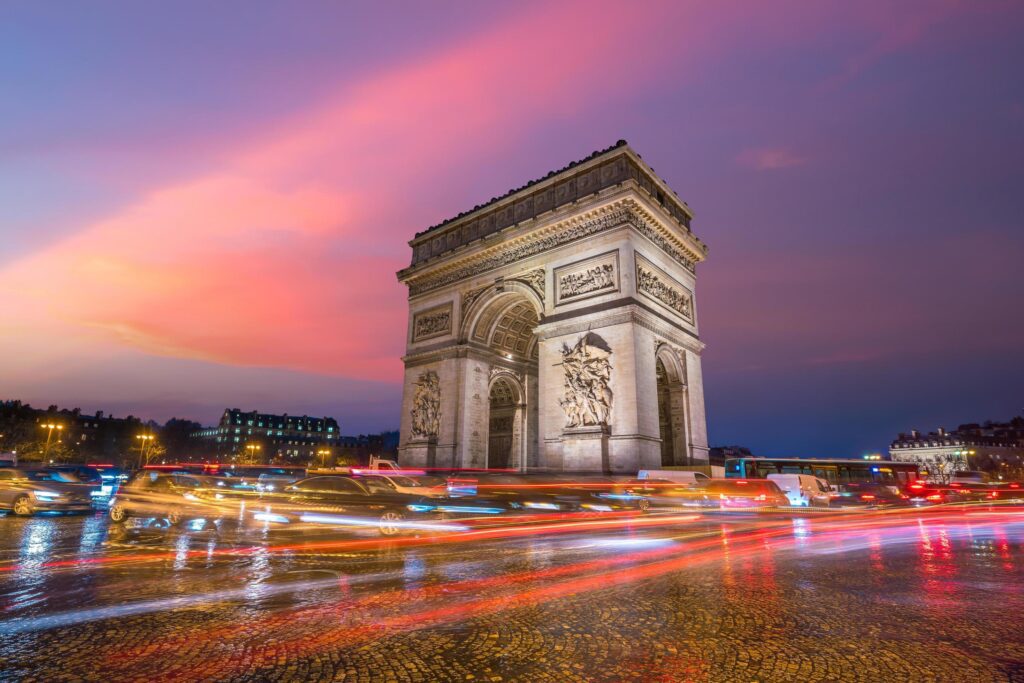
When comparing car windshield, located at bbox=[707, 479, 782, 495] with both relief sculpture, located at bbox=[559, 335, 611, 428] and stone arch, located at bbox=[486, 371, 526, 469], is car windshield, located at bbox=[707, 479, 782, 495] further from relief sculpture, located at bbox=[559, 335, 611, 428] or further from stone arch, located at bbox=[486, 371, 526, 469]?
stone arch, located at bbox=[486, 371, 526, 469]

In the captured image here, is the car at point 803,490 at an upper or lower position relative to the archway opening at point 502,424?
lower

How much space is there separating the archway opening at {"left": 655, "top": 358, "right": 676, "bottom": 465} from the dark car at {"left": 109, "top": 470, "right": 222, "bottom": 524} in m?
18.6

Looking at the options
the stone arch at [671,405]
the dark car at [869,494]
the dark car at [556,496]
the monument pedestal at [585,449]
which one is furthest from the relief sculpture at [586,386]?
the dark car at [869,494]

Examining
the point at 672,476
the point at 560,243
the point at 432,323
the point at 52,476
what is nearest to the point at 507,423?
the point at 432,323

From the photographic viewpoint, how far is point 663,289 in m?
24.4

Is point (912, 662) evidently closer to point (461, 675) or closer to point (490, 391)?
point (461, 675)

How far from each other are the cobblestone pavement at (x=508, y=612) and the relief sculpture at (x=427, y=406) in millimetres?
18979

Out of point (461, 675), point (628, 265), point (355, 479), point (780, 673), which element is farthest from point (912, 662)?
point (628, 265)

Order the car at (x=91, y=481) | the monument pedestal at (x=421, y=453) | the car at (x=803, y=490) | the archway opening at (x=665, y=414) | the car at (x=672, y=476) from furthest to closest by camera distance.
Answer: the monument pedestal at (x=421, y=453), the archway opening at (x=665, y=414), the car at (x=803, y=490), the car at (x=672, y=476), the car at (x=91, y=481)

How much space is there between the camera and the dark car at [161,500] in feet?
38.3

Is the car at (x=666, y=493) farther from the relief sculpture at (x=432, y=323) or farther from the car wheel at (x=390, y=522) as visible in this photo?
the relief sculpture at (x=432, y=323)

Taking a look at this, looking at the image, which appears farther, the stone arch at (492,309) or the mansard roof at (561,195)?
the stone arch at (492,309)

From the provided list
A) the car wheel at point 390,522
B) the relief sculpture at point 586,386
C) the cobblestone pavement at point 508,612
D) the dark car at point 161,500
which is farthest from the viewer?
the relief sculpture at point 586,386

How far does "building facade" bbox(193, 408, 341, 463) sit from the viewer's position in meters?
115
